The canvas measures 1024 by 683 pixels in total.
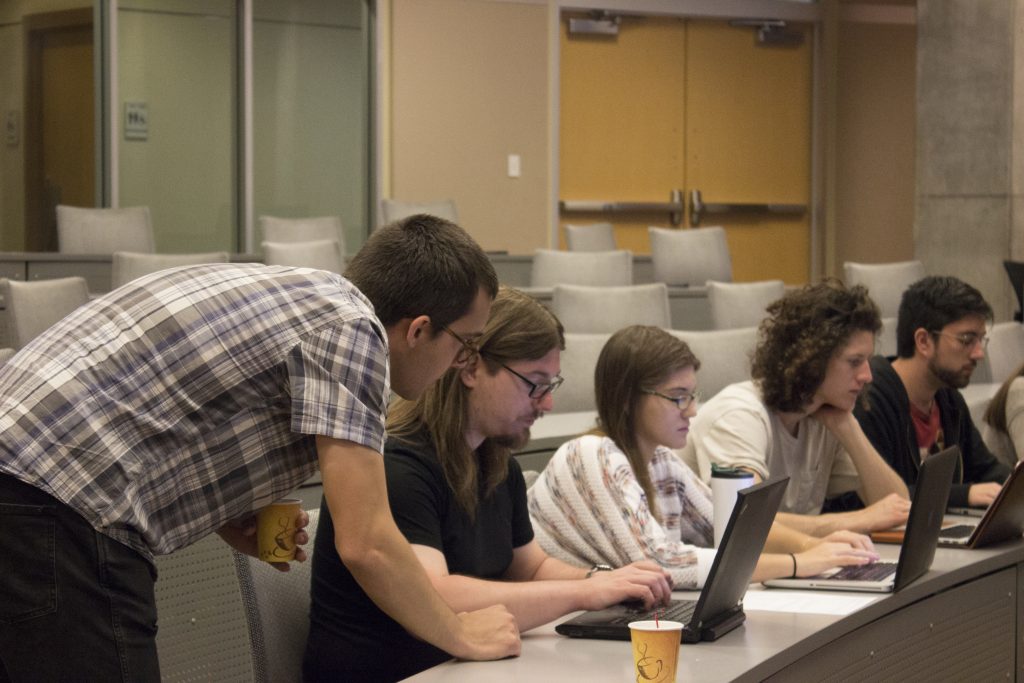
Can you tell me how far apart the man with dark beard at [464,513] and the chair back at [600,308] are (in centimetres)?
Result: 350

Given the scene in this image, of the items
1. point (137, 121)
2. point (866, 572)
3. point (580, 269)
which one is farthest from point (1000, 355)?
point (137, 121)

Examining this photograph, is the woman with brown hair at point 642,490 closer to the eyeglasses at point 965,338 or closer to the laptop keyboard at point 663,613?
the laptop keyboard at point 663,613

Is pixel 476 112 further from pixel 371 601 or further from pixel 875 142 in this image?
pixel 371 601

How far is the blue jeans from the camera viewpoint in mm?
1494

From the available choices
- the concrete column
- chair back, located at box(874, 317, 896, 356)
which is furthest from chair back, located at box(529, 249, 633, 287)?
the concrete column

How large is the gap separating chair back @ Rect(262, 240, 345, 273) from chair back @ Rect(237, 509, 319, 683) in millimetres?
4954

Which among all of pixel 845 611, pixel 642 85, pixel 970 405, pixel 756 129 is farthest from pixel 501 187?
pixel 845 611

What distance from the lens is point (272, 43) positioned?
969 centimetres

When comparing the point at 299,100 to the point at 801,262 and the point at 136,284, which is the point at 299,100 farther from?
the point at 136,284

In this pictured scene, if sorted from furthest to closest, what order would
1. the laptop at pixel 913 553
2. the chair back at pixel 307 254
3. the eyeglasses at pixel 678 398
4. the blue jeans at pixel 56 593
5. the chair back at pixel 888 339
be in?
the chair back at pixel 307 254 < the chair back at pixel 888 339 < the eyeglasses at pixel 678 398 < the laptop at pixel 913 553 < the blue jeans at pixel 56 593

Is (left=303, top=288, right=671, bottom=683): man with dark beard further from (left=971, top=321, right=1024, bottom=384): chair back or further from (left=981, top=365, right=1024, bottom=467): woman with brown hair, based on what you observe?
(left=971, top=321, right=1024, bottom=384): chair back

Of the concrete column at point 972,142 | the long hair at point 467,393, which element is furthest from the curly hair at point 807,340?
the concrete column at point 972,142

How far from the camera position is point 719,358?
4.54 metres

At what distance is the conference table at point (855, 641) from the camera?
1.80m
